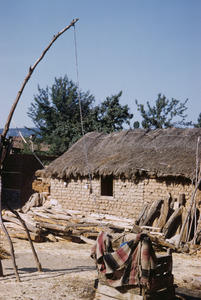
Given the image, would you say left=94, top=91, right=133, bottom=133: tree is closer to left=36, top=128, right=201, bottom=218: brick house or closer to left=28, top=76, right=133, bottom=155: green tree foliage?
left=28, top=76, right=133, bottom=155: green tree foliage

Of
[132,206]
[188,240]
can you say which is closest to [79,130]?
[132,206]

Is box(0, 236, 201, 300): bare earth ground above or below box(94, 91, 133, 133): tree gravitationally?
below

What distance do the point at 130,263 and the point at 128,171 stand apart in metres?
8.18

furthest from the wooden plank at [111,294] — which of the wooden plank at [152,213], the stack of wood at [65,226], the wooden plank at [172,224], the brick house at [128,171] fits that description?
the wooden plank at [152,213]

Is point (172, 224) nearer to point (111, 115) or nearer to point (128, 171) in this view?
point (128, 171)

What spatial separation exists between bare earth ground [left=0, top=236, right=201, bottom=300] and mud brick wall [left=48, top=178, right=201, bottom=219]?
2541 millimetres

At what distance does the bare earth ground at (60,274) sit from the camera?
258 inches

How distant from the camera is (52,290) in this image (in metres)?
6.66

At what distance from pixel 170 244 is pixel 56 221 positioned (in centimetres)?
470

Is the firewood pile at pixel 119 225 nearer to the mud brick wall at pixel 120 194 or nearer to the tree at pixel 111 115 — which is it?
the mud brick wall at pixel 120 194

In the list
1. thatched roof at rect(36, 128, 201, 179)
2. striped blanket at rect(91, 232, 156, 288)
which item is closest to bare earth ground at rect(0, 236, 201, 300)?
striped blanket at rect(91, 232, 156, 288)

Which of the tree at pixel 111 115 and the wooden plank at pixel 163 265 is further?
Result: the tree at pixel 111 115

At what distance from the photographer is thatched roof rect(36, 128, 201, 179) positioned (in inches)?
511

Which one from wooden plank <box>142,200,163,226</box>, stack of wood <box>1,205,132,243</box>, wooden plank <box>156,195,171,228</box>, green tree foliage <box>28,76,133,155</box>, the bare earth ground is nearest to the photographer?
the bare earth ground
